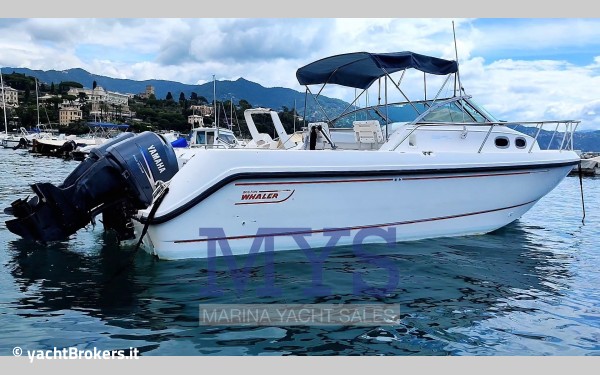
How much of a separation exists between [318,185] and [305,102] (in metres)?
3.66

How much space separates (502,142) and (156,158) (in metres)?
5.66

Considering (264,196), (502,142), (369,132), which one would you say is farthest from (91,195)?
(502,142)

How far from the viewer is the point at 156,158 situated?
6.68 m

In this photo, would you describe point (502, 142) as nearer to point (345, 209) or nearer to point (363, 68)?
point (363, 68)

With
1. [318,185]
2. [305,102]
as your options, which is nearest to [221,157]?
[318,185]

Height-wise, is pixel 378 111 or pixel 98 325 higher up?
pixel 378 111

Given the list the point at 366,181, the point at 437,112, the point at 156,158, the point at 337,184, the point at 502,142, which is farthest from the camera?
the point at 502,142

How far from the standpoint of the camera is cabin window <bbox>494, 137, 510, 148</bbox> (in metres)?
8.79

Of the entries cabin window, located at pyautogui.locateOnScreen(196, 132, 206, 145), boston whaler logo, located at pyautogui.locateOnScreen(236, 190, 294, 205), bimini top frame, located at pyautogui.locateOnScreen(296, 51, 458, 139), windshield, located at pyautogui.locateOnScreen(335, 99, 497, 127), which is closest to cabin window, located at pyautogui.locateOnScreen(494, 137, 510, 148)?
windshield, located at pyautogui.locateOnScreen(335, 99, 497, 127)

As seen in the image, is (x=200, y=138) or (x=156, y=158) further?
(x=200, y=138)

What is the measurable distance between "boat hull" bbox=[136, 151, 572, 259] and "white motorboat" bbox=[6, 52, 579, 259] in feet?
0.06

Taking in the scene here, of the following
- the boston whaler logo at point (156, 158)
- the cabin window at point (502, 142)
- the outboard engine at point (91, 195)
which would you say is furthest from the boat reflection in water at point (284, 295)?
the cabin window at point (502, 142)

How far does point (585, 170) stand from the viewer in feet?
102

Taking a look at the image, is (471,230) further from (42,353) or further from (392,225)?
(42,353)
